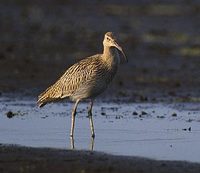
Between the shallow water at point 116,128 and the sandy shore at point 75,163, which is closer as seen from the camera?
the sandy shore at point 75,163

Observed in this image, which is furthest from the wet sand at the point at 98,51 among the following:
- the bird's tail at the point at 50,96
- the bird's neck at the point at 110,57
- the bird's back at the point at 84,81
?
the bird's neck at the point at 110,57

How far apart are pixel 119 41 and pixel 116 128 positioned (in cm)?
1044

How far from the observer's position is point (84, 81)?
1377cm

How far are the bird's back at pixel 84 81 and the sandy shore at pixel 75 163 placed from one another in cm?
229

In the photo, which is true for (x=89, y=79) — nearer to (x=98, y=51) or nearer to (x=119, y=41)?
(x=98, y=51)

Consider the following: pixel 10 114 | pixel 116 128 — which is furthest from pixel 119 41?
pixel 116 128

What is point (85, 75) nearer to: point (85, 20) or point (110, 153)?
point (110, 153)

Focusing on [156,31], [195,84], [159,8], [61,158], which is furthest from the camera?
[159,8]

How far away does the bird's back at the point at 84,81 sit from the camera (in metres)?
13.7

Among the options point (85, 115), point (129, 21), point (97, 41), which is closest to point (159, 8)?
point (129, 21)

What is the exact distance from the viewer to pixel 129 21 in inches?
1091

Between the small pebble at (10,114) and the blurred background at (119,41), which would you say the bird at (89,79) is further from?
the blurred background at (119,41)

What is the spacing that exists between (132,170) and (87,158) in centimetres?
86

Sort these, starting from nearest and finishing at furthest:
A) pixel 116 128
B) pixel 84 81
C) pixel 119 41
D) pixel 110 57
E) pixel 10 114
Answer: pixel 116 128, pixel 84 81, pixel 110 57, pixel 10 114, pixel 119 41
